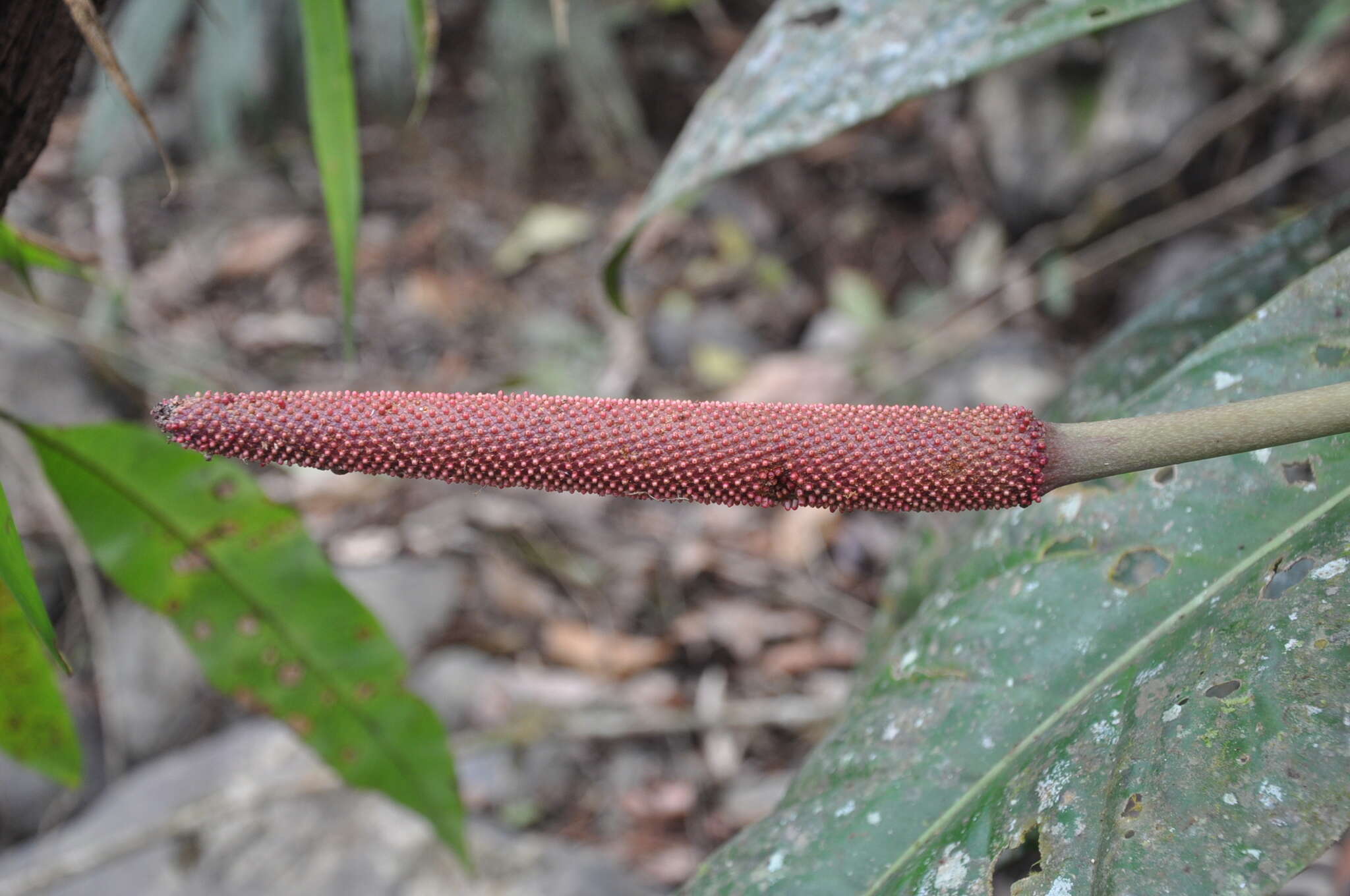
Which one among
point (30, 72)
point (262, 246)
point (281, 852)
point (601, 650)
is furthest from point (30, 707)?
point (262, 246)

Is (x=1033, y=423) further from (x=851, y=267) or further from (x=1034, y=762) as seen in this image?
(x=851, y=267)

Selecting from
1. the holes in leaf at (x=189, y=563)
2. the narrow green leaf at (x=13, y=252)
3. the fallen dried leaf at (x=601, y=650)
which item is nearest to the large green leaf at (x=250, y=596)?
the holes in leaf at (x=189, y=563)

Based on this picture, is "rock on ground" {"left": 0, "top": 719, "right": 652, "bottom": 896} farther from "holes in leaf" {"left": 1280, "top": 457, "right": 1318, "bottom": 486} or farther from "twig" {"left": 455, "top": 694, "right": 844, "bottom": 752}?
"holes in leaf" {"left": 1280, "top": 457, "right": 1318, "bottom": 486}

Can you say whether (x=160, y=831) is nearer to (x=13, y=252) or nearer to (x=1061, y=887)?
(x=13, y=252)

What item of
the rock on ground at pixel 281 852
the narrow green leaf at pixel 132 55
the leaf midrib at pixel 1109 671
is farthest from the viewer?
the narrow green leaf at pixel 132 55

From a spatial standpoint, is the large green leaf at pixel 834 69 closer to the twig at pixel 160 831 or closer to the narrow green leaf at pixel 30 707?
the narrow green leaf at pixel 30 707

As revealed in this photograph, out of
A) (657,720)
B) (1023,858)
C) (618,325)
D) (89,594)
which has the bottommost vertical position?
(657,720)
